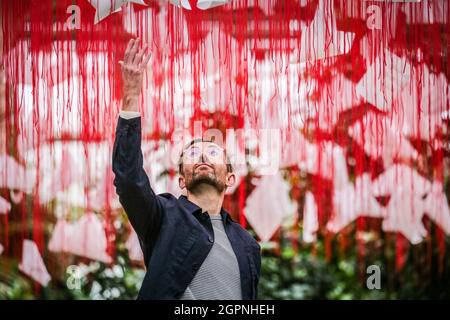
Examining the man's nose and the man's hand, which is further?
the man's nose

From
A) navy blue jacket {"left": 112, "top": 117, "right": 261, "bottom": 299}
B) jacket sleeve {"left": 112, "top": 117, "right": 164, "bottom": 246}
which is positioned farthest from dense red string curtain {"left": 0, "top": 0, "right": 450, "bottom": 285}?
jacket sleeve {"left": 112, "top": 117, "right": 164, "bottom": 246}

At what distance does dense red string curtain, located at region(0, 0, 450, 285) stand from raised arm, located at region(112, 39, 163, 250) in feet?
2.71

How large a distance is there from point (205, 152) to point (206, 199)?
0.49 feet

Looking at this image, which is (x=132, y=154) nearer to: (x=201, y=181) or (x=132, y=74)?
(x=132, y=74)

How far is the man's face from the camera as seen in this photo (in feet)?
6.92

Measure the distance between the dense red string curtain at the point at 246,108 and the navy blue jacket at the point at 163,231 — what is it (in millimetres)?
773

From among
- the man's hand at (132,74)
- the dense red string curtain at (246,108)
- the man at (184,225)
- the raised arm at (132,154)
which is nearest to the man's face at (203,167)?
the man at (184,225)

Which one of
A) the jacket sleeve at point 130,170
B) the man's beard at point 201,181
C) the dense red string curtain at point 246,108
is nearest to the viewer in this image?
the jacket sleeve at point 130,170

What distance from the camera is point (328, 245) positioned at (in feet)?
9.74

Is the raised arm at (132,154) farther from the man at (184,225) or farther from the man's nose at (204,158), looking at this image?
the man's nose at (204,158)

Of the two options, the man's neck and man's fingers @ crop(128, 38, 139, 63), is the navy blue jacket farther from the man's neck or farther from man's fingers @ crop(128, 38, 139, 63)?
man's fingers @ crop(128, 38, 139, 63)

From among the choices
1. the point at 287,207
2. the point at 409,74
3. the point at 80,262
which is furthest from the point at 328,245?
the point at 80,262

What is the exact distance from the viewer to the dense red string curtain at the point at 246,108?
2689 mm
